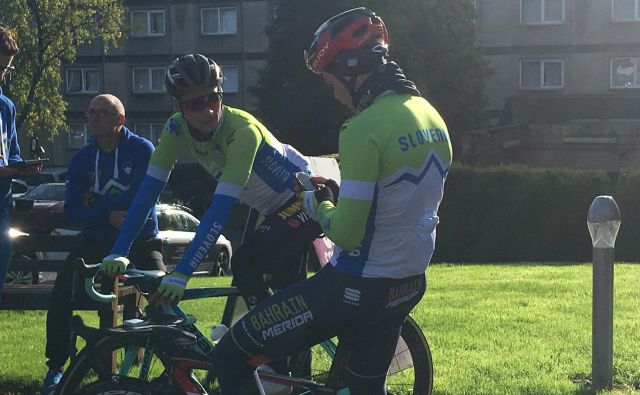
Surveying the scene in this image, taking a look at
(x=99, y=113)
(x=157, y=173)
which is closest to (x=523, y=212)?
(x=99, y=113)

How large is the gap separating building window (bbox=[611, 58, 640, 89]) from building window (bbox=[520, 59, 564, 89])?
2302 mm

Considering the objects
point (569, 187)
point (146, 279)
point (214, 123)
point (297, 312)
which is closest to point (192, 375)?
point (146, 279)

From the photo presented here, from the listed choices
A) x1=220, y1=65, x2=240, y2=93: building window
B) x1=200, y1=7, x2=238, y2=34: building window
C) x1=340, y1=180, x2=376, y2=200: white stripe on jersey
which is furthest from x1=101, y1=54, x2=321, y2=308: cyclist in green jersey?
x1=200, y1=7, x2=238, y2=34: building window

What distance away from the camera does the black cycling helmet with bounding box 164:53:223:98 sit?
4.53 metres

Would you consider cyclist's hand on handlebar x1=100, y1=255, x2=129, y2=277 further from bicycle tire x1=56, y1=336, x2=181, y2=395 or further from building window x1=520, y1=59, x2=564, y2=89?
building window x1=520, y1=59, x2=564, y2=89

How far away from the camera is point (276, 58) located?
1512 inches

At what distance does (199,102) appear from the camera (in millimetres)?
4590

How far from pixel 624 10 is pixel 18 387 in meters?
40.9

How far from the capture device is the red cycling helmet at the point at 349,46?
12.1ft

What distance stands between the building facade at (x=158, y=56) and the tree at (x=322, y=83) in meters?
8.72

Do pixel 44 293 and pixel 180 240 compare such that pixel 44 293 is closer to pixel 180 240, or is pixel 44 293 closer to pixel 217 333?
pixel 217 333

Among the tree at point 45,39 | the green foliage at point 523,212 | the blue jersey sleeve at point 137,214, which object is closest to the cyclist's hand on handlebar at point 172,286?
the blue jersey sleeve at point 137,214

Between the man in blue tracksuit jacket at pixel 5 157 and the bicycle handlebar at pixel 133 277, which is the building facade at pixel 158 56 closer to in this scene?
the man in blue tracksuit jacket at pixel 5 157

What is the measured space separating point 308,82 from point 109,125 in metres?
32.0
